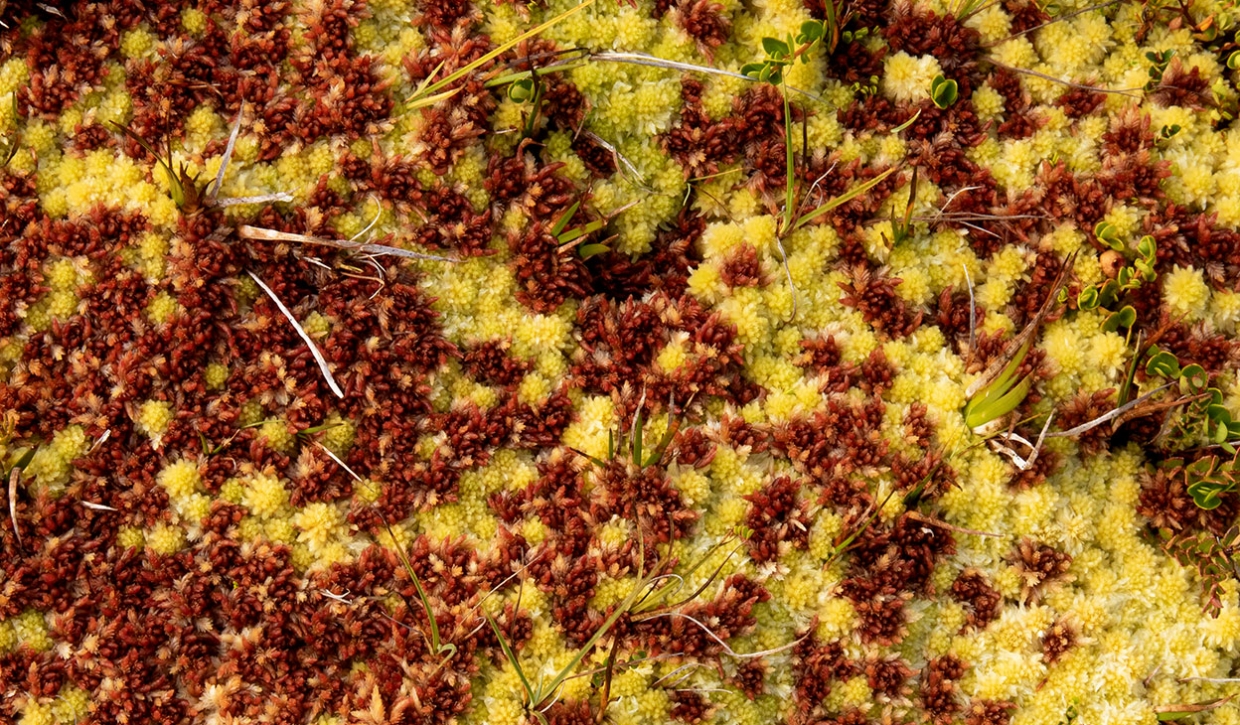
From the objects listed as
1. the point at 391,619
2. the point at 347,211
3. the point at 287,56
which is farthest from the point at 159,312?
the point at 391,619

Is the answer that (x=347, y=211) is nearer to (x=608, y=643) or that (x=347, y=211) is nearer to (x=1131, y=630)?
(x=608, y=643)

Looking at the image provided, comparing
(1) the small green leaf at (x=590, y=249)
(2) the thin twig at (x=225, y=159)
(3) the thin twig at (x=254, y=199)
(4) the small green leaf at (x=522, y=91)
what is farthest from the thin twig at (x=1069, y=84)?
(2) the thin twig at (x=225, y=159)

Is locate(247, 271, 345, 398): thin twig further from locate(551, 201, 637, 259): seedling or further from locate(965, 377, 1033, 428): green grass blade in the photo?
locate(965, 377, 1033, 428): green grass blade

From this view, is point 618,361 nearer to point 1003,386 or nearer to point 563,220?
point 563,220

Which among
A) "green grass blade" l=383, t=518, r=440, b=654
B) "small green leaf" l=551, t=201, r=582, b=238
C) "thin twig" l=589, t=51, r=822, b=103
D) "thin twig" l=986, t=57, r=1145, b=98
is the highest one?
"thin twig" l=589, t=51, r=822, b=103

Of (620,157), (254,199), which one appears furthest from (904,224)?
(254,199)

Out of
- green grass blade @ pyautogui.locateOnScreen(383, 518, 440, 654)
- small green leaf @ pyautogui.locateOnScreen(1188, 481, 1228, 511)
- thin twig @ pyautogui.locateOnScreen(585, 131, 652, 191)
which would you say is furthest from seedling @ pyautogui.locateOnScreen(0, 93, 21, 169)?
small green leaf @ pyautogui.locateOnScreen(1188, 481, 1228, 511)
